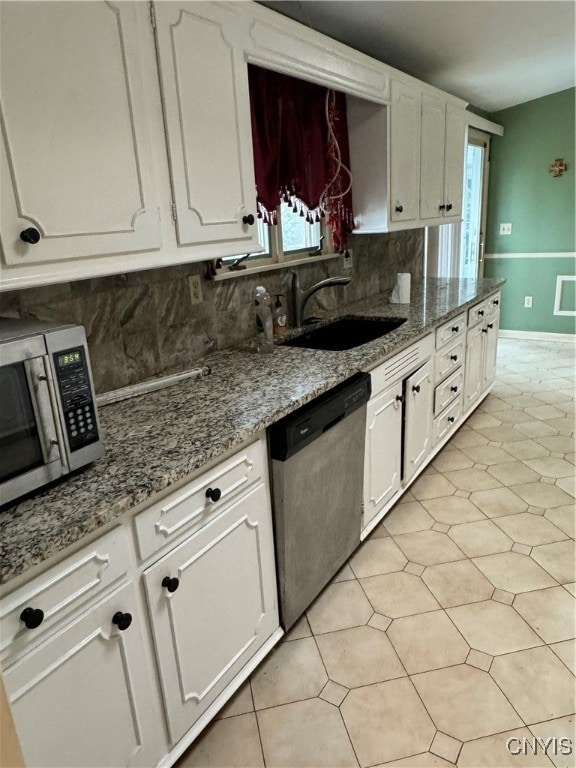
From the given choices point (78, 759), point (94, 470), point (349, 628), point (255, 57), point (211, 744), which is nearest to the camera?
point (78, 759)

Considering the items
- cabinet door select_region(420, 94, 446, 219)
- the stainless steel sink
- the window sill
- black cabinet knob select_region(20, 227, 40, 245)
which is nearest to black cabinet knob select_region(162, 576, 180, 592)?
black cabinet knob select_region(20, 227, 40, 245)

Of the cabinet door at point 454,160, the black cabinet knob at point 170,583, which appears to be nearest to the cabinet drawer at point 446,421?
the cabinet door at point 454,160

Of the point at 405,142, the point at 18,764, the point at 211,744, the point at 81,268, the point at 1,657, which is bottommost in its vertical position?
the point at 211,744

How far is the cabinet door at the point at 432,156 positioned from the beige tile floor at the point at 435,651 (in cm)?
176

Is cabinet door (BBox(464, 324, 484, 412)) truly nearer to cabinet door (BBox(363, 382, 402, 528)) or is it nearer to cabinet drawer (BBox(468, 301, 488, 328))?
cabinet drawer (BBox(468, 301, 488, 328))

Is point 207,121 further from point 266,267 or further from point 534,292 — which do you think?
point 534,292

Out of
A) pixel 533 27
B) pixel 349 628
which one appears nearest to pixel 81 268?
pixel 349 628

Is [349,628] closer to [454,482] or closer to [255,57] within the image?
[454,482]

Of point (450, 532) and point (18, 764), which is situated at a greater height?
point (18, 764)

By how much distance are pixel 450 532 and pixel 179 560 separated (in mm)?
1573

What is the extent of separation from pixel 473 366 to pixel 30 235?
2.97 meters

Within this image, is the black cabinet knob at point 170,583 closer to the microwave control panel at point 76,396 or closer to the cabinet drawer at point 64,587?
the cabinet drawer at point 64,587

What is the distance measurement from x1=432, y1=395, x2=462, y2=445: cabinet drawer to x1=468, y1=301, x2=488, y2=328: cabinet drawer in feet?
1.64

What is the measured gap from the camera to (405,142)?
2.84 meters
